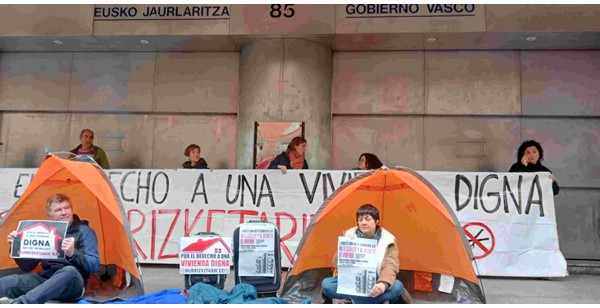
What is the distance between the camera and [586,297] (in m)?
4.50

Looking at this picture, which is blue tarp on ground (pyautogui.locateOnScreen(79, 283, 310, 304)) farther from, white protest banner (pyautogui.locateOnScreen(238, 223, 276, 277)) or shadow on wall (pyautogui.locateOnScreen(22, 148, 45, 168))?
shadow on wall (pyautogui.locateOnScreen(22, 148, 45, 168))

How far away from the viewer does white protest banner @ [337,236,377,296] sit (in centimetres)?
352

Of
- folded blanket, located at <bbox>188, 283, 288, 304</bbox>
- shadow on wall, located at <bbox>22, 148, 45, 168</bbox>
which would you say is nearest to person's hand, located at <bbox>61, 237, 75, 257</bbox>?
folded blanket, located at <bbox>188, 283, 288, 304</bbox>

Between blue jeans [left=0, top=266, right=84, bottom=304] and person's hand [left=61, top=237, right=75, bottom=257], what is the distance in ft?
0.37

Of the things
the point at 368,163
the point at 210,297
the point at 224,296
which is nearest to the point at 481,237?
the point at 368,163

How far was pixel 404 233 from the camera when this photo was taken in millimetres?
4531

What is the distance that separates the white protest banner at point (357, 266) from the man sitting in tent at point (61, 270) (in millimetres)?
1921

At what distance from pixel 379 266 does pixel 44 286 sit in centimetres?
243

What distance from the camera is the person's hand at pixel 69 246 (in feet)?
11.9

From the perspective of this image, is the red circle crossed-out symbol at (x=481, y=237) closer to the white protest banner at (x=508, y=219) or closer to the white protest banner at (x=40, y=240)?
the white protest banner at (x=508, y=219)

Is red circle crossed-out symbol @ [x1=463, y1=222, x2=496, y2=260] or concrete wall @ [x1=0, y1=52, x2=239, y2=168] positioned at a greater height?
concrete wall @ [x1=0, y1=52, x2=239, y2=168]

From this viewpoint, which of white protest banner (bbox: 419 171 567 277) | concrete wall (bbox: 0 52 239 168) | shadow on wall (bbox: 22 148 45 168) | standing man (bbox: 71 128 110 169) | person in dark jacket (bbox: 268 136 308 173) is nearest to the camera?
white protest banner (bbox: 419 171 567 277)

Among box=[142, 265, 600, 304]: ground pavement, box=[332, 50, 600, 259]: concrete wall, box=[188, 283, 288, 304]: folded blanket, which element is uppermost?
box=[332, 50, 600, 259]: concrete wall

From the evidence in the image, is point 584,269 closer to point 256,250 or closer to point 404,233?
point 404,233
